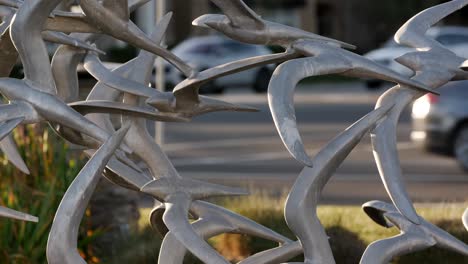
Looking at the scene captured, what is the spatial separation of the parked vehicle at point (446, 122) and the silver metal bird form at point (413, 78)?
450 inches

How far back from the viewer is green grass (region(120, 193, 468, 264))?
634 cm

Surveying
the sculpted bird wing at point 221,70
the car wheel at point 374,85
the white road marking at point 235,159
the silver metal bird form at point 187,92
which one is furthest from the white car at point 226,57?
the sculpted bird wing at point 221,70

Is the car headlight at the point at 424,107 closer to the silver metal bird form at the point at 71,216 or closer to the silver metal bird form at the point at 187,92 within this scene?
the silver metal bird form at the point at 187,92

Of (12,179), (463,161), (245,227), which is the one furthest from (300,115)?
(245,227)

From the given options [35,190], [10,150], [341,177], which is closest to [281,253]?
[10,150]

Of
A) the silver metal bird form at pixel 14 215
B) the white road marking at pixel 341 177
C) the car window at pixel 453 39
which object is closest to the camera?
the silver metal bird form at pixel 14 215

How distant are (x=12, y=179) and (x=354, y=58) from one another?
3.92m

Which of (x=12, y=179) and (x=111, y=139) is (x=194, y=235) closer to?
(x=111, y=139)

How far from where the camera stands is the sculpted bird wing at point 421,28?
175 inches

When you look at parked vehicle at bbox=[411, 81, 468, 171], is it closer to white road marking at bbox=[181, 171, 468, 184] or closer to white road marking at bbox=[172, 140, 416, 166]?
white road marking at bbox=[181, 171, 468, 184]

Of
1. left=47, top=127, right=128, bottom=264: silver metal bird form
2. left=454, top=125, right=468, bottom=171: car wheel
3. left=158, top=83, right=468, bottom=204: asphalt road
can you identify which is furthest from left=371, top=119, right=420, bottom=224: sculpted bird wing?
left=454, top=125, right=468, bottom=171: car wheel

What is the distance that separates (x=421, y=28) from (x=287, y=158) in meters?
13.4

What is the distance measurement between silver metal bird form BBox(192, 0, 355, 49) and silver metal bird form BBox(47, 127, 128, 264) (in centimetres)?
56

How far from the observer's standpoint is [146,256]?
6660mm
